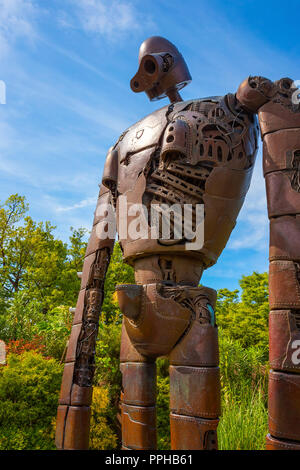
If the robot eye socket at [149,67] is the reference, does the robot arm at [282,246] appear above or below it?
below

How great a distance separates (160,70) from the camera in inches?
134

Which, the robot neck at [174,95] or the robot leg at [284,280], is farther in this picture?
the robot neck at [174,95]

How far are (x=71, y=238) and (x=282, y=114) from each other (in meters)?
14.9

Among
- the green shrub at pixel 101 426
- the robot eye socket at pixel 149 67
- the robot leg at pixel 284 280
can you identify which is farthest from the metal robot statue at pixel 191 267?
the green shrub at pixel 101 426

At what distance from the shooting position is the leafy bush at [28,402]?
17.1 feet

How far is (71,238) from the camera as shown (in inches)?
663

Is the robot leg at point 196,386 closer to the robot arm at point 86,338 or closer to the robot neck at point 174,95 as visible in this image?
the robot arm at point 86,338

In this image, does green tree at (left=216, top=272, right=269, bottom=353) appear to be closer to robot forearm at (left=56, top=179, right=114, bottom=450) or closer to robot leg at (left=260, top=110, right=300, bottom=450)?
robot forearm at (left=56, top=179, right=114, bottom=450)

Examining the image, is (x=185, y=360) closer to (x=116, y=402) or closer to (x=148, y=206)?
(x=148, y=206)

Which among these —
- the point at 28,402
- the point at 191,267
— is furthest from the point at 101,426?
the point at 191,267

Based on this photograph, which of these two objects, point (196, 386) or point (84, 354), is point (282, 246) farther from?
point (84, 354)

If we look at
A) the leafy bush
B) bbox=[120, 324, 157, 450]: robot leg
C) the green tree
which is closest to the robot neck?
bbox=[120, 324, 157, 450]: robot leg
